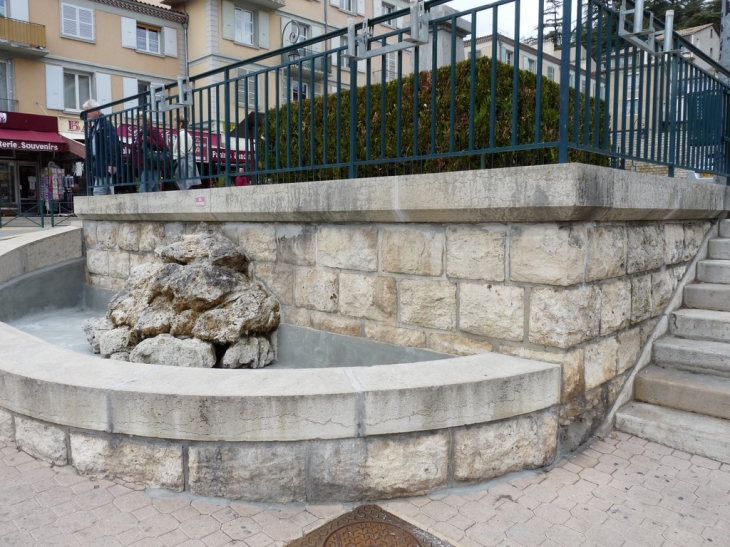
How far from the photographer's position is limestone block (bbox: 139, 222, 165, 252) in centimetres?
584

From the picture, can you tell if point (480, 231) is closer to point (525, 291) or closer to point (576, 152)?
point (525, 291)

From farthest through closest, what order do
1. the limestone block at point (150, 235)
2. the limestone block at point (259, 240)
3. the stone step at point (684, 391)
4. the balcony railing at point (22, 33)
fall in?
the balcony railing at point (22, 33), the limestone block at point (150, 235), the limestone block at point (259, 240), the stone step at point (684, 391)

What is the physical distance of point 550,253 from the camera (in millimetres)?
3105

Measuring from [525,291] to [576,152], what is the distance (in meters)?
1.23

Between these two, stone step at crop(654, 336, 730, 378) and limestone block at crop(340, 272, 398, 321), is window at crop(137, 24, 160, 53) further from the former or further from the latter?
stone step at crop(654, 336, 730, 378)

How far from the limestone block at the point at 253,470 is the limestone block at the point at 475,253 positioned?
55.5 inches

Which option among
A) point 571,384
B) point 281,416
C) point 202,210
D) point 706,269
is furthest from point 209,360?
point 706,269

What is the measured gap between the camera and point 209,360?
443 centimetres

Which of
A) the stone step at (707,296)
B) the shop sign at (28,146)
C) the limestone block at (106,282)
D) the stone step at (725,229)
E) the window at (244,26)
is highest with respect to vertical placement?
the window at (244,26)

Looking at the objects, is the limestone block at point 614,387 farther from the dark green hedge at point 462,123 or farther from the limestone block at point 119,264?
the limestone block at point 119,264

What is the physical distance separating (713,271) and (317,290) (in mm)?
3035

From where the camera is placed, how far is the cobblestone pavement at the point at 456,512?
2502 millimetres

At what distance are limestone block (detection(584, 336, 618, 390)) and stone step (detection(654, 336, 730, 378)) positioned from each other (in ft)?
1.93

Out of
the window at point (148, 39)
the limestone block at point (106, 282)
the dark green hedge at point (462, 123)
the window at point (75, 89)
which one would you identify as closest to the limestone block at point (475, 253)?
the dark green hedge at point (462, 123)
